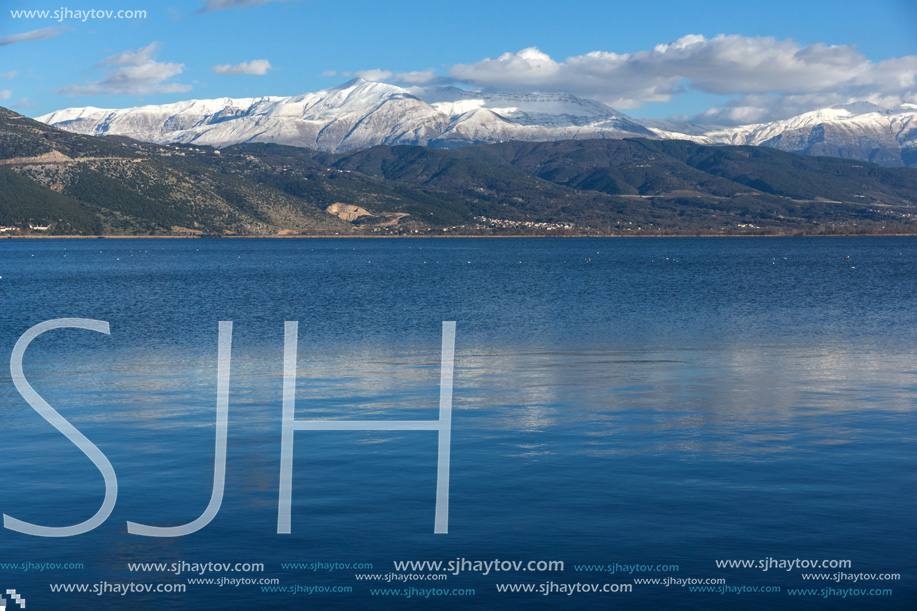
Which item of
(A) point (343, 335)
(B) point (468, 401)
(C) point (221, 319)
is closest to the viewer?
(B) point (468, 401)

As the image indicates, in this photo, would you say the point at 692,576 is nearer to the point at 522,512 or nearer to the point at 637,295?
the point at 522,512

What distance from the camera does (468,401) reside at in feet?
96.2

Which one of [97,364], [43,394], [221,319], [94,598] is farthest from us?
[221,319]

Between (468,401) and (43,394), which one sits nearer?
(468,401)

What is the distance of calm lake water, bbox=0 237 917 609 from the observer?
15008mm

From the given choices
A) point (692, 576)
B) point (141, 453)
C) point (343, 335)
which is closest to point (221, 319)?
point (343, 335)

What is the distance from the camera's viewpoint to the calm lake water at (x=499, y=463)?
49.2ft

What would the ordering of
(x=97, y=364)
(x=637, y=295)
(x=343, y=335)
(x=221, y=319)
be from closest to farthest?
1. (x=97, y=364)
2. (x=343, y=335)
3. (x=221, y=319)
4. (x=637, y=295)

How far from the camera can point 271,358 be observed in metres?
40.7

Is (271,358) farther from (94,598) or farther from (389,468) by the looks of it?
(94,598)

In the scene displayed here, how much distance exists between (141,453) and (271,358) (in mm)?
18385

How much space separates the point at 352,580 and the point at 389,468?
627cm

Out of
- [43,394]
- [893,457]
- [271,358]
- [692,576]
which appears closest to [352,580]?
[692,576]

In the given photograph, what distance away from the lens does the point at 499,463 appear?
21391mm
